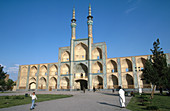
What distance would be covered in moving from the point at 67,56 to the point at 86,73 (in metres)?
8.15

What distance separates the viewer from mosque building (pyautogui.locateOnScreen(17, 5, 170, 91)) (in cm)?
3375

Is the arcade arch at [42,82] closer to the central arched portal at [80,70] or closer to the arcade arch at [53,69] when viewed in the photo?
the arcade arch at [53,69]

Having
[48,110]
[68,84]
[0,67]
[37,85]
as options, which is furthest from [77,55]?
[48,110]

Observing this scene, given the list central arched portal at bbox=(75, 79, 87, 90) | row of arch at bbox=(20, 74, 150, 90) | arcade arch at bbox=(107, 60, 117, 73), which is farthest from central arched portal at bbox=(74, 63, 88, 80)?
arcade arch at bbox=(107, 60, 117, 73)

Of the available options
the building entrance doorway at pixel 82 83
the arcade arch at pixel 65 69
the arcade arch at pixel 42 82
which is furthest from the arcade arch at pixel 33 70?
the building entrance doorway at pixel 82 83

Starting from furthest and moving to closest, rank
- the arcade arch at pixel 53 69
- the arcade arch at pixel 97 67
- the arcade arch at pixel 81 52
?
the arcade arch at pixel 53 69 → the arcade arch at pixel 81 52 → the arcade arch at pixel 97 67

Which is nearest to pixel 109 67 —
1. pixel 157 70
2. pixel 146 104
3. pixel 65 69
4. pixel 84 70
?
pixel 84 70

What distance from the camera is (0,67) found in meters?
36.0

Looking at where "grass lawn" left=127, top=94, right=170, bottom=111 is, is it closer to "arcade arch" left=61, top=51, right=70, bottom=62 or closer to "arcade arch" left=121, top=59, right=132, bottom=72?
"arcade arch" left=121, top=59, right=132, bottom=72

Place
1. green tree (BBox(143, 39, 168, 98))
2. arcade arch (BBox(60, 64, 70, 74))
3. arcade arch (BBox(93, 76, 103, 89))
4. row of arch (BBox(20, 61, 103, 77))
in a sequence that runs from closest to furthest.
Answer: green tree (BBox(143, 39, 168, 98))
arcade arch (BBox(93, 76, 103, 89))
row of arch (BBox(20, 61, 103, 77))
arcade arch (BBox(60, 64, 70, 74))

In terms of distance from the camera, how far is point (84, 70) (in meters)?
38.1

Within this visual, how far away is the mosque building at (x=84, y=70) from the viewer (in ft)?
111

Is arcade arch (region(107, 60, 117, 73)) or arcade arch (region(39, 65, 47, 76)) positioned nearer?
arcade arch (region(107, 60, 117, 73))

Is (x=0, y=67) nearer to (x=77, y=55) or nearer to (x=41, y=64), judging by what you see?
(x=41, y=64)
